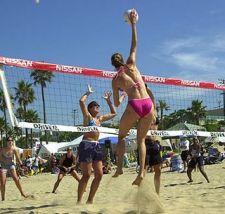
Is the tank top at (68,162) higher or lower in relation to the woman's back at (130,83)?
lower

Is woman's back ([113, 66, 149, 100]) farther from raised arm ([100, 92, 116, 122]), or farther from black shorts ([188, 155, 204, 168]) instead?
black shorts ([188, 155, 204, 168])

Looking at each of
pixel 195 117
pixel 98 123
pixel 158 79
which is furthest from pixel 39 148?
pixel 195 117

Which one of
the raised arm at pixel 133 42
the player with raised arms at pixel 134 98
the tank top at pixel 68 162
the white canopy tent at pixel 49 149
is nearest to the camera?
the player with raised arms at pixel 134 98

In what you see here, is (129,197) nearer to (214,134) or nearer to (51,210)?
(51,210)

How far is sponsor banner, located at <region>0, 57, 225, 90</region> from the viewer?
355 inches

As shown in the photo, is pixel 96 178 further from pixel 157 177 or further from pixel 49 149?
pixel 49 149

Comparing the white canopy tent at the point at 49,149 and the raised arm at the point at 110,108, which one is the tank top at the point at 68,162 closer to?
the raised arm at the point at 110,108

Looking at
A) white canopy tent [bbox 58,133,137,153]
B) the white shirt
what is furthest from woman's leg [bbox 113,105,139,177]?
white canopy tent [bbox 58,133,137,153]

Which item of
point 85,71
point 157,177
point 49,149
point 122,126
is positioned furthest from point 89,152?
point 49,149

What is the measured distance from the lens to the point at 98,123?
678cm

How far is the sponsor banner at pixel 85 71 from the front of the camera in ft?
29.6

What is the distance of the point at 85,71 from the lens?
982 centimetres

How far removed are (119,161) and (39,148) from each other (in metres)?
25.9

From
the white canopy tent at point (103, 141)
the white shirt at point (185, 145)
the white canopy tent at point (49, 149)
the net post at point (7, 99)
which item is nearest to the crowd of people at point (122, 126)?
the net post at point (7, 99)
